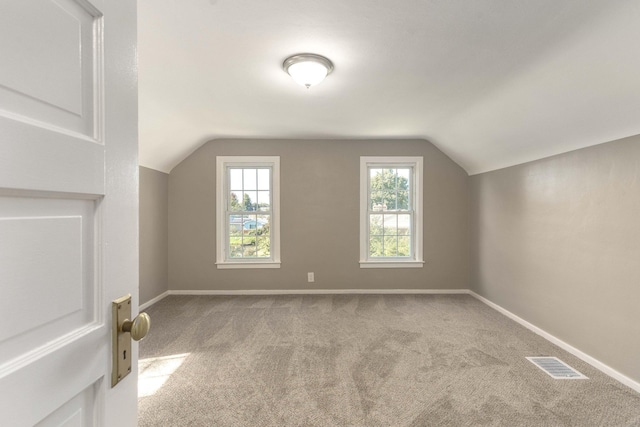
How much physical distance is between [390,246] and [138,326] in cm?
435

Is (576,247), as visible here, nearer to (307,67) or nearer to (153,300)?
(307,67)

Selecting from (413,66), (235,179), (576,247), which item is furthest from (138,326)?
(235,179)

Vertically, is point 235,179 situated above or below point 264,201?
above

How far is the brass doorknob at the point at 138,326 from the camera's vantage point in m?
0.63

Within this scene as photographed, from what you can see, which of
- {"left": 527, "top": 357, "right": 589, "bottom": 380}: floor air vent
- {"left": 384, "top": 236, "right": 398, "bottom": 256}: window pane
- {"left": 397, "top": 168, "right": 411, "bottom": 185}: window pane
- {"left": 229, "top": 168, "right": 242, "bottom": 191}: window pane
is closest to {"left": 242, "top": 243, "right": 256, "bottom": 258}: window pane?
{"left": 229, "top": 168, "right": 242, "bottom": 191}: window pane

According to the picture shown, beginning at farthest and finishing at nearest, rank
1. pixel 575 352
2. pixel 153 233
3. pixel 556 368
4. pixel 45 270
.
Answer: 1. pixel 153 233
2. pixel 575 352
3. pixel 556 368
4. pixel 45 270

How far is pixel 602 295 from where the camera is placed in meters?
2.48

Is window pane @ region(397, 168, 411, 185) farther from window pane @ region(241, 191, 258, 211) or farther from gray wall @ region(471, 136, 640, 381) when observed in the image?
window pane @ region(241, 191, 258, 211)

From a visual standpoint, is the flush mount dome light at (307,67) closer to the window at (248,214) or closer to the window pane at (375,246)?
the window at (248,214)

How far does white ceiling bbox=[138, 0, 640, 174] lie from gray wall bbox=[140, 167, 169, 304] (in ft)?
2.13

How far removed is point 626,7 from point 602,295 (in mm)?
2064

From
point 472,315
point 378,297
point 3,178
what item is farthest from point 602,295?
point 3,178

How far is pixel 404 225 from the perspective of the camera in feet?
15.6

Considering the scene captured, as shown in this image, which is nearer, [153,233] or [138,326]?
[138,326]
